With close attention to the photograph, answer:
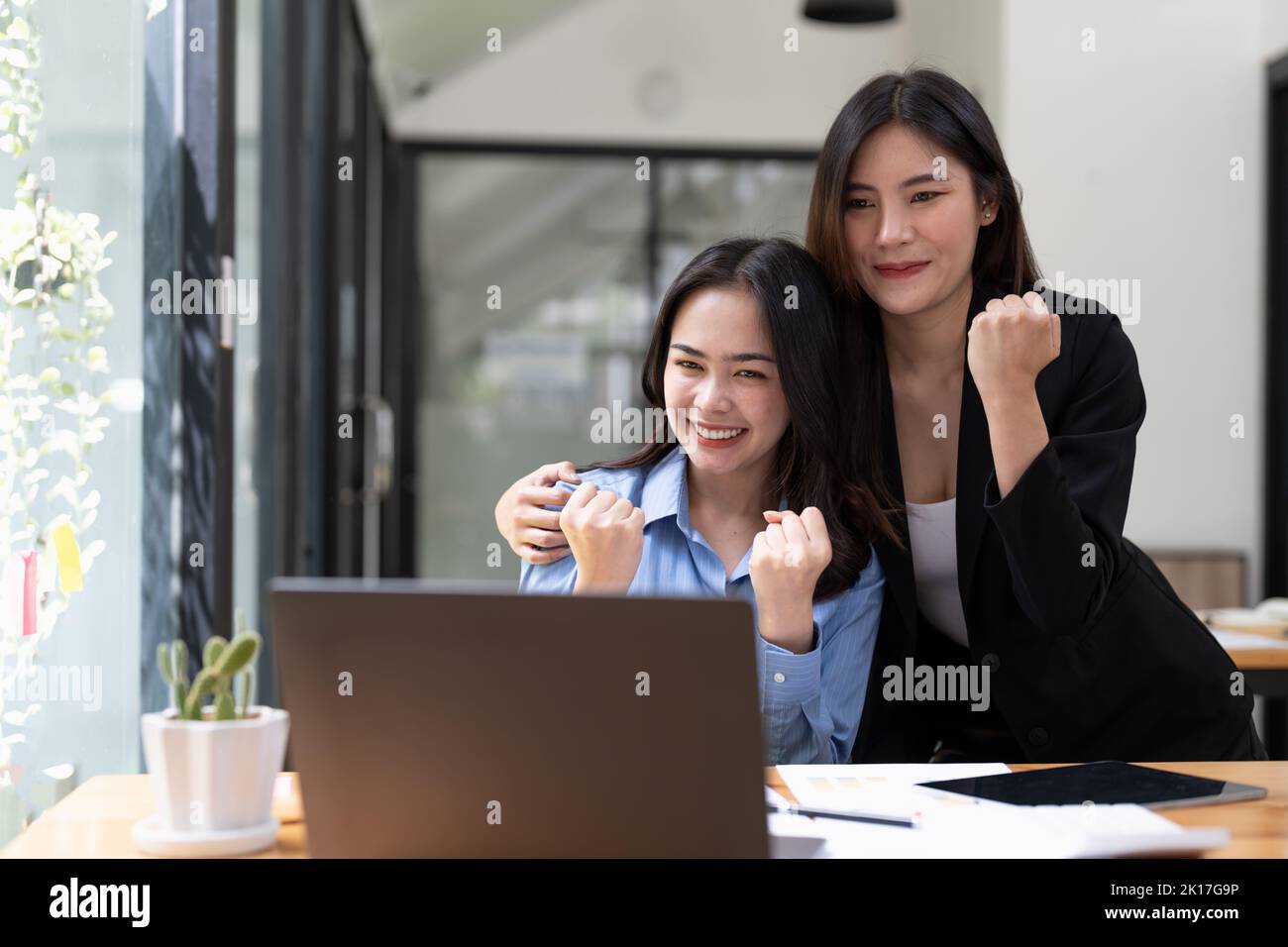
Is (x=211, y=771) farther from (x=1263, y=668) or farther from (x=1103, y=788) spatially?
(x=1263, y=668)

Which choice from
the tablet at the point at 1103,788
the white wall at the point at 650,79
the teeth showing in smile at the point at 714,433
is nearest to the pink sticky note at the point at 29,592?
the teeth showing in smile at the point at 714,433

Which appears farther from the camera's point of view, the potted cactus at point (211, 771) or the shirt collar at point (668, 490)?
the shirt collar at point (668, 490)

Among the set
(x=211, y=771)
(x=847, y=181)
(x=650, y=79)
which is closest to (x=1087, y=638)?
(x=847, y=181)

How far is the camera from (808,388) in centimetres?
181

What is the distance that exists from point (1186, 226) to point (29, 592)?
423 cm

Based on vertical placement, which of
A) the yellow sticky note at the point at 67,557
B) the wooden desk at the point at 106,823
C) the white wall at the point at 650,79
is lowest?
the wooden desk at the point at 106,823

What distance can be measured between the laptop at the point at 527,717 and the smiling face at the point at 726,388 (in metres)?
0.87

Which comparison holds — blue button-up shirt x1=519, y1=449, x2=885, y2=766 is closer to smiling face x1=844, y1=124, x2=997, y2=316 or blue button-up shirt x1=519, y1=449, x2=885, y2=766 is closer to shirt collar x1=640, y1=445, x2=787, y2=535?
shirt collar x1=640, y1=445, x2=787, y2=535

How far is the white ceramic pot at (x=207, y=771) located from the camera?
3.47ft

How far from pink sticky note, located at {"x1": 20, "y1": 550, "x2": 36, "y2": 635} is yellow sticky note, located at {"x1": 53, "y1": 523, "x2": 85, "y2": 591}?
A: 9 centimetres

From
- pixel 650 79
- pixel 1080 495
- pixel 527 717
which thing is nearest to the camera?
pixel 527 717

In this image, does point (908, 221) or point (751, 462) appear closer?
point (908, 221)

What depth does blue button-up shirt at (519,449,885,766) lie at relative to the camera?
5.28 feet

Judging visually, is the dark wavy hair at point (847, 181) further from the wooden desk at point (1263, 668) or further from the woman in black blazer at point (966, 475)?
the wooden desk at point (1263, 668)
